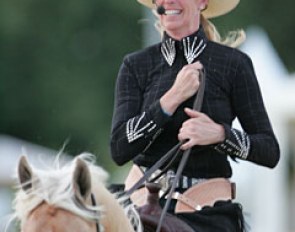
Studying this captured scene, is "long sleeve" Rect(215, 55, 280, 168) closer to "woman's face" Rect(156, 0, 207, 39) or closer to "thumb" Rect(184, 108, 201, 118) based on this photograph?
"thumb" Rect(184, 108, 201, 118)

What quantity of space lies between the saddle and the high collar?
0.87 metres

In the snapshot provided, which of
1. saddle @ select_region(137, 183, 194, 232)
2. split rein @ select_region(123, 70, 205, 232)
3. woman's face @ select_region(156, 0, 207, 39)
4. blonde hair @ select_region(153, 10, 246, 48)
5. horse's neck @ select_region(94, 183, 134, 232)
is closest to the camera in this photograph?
A: horse's neck @ select_region(94, 183, 134, 232)

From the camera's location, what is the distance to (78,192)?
265 inches

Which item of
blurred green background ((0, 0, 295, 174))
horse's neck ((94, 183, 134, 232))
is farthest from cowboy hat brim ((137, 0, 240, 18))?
blurred green background ((0, 0, 295, 174))

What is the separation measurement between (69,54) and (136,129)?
3146 centimetres

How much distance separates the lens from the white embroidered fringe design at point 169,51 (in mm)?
8203

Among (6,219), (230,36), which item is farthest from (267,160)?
(6,219)

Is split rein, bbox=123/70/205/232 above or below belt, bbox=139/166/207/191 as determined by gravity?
above

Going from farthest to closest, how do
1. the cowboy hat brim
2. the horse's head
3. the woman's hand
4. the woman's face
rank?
the cowboy hat brim, the woman's face, the woman's hand, the horse's head

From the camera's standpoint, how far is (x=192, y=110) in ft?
25.7

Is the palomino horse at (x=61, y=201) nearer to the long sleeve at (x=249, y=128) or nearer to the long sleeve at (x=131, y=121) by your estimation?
the long sleeve at (x=131, y=121)

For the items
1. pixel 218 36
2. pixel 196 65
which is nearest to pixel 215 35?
pixel 218 36

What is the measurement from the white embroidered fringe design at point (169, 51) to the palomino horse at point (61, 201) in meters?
1.47

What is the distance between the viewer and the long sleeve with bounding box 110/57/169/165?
7.81 metres
